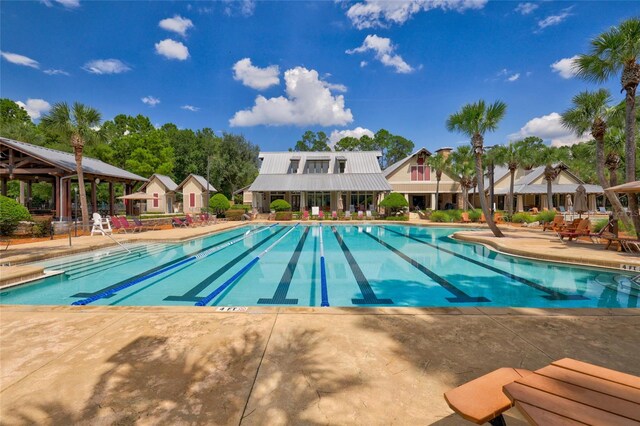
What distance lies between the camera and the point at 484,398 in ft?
5.90

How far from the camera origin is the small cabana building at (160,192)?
37.2 metres

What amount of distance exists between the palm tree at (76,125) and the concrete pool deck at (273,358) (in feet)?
51.8

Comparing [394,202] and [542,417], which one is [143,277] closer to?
[542,417]

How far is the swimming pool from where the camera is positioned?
645 centimetres

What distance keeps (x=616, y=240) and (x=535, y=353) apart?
1058cm

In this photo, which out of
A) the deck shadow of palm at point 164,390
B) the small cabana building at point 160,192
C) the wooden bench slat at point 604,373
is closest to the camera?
the wooden bench slat at point 604,373

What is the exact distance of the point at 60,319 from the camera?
14.2 ft

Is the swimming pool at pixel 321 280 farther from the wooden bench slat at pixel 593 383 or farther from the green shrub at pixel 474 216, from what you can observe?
the green shrub at pixel 474 216

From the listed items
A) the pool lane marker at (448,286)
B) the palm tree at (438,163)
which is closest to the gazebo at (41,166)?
the pool lane marker at (448,286)

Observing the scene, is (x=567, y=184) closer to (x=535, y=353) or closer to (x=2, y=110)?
(x=535, y=353)

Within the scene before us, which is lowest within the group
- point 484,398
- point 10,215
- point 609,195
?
point 484,398

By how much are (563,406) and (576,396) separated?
6.9 inches

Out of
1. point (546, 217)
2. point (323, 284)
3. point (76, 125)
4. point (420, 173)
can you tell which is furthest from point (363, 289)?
point (420, 173)

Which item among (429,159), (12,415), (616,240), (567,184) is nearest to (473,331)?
(12,415)
